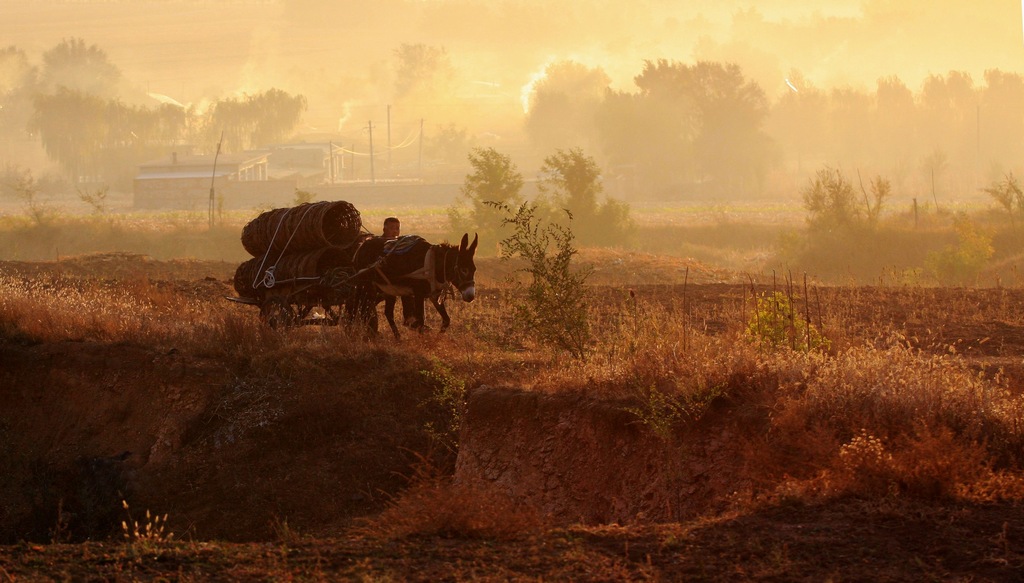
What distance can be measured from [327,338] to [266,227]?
236 centimetres

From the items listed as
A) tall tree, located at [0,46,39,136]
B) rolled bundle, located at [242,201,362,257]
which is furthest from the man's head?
tall tree, located at [0,46,39,136]

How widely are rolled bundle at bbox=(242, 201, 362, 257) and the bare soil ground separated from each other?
7.64 feet

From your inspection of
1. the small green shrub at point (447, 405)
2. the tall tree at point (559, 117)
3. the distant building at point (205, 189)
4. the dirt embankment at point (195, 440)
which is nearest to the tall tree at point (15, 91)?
the tall tree at point (559, 117)

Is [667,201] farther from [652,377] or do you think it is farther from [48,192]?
[652,377]

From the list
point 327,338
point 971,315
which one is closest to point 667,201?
point 971,315

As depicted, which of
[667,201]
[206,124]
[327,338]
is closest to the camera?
[327,338]

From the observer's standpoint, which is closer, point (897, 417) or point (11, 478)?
point (897, 417)

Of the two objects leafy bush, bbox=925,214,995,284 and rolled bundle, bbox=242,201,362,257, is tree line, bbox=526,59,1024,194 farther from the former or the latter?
rolled bundle, bbox=242,201,362,257

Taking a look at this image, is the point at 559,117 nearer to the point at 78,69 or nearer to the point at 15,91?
the point at 78,69

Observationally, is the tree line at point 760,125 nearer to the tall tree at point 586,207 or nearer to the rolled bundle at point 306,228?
Result: the tall tree at point 586,207

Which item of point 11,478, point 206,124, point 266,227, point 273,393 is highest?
point 206,124

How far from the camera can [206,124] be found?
128250 mm

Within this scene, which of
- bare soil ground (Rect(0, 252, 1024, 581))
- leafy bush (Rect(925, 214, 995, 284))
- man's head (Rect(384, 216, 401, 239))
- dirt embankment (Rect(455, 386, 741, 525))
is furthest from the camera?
leafy bush (Rect(925, 214, 995, 284))

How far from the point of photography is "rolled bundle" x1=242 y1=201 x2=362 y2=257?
48.5 ft
